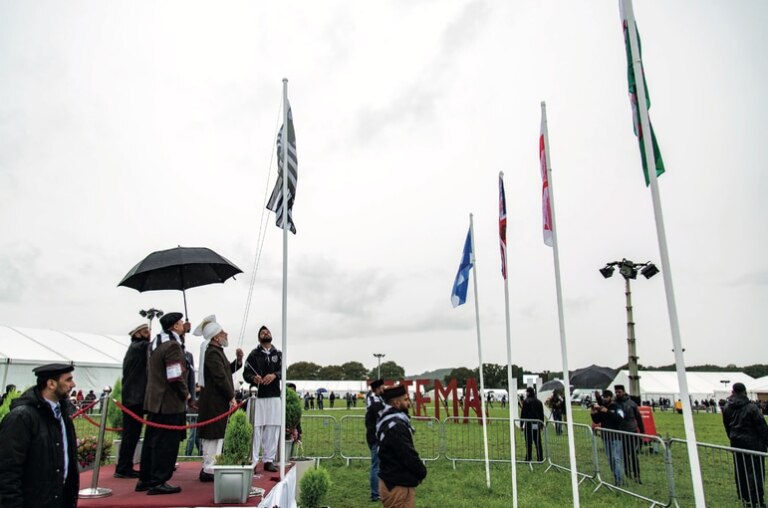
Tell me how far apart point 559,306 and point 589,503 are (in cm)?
463

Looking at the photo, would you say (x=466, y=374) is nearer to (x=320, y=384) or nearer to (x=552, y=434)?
(x=320, y=384)

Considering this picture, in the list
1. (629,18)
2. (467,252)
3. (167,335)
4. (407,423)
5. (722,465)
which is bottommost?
(722,465)

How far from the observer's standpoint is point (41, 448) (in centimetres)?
392

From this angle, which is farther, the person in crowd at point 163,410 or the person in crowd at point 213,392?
the person in crowd at point 213,392

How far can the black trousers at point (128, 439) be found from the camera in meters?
7.39

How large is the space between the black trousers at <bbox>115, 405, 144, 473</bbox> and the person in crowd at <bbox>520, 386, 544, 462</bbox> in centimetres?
939

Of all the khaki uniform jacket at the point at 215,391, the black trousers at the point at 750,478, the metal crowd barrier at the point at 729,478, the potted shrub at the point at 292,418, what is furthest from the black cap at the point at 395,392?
the potted shrub at the point at 292,418

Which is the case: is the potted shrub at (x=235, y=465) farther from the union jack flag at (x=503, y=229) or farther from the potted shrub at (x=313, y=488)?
the union jack flag at (x=503, y=229)

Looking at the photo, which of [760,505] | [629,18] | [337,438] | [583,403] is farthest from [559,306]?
[583,403]

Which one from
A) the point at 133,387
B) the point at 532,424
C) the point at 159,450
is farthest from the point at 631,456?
the point at 133,387

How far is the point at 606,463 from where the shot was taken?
12.3m

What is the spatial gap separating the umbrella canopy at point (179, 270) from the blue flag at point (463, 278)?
14.4ft

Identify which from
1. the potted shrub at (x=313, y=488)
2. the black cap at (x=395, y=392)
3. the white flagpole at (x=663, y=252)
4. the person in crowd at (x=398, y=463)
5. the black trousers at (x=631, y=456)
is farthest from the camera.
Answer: the black trousers at (x=631, y=456)

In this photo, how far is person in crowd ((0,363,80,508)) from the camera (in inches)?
146
